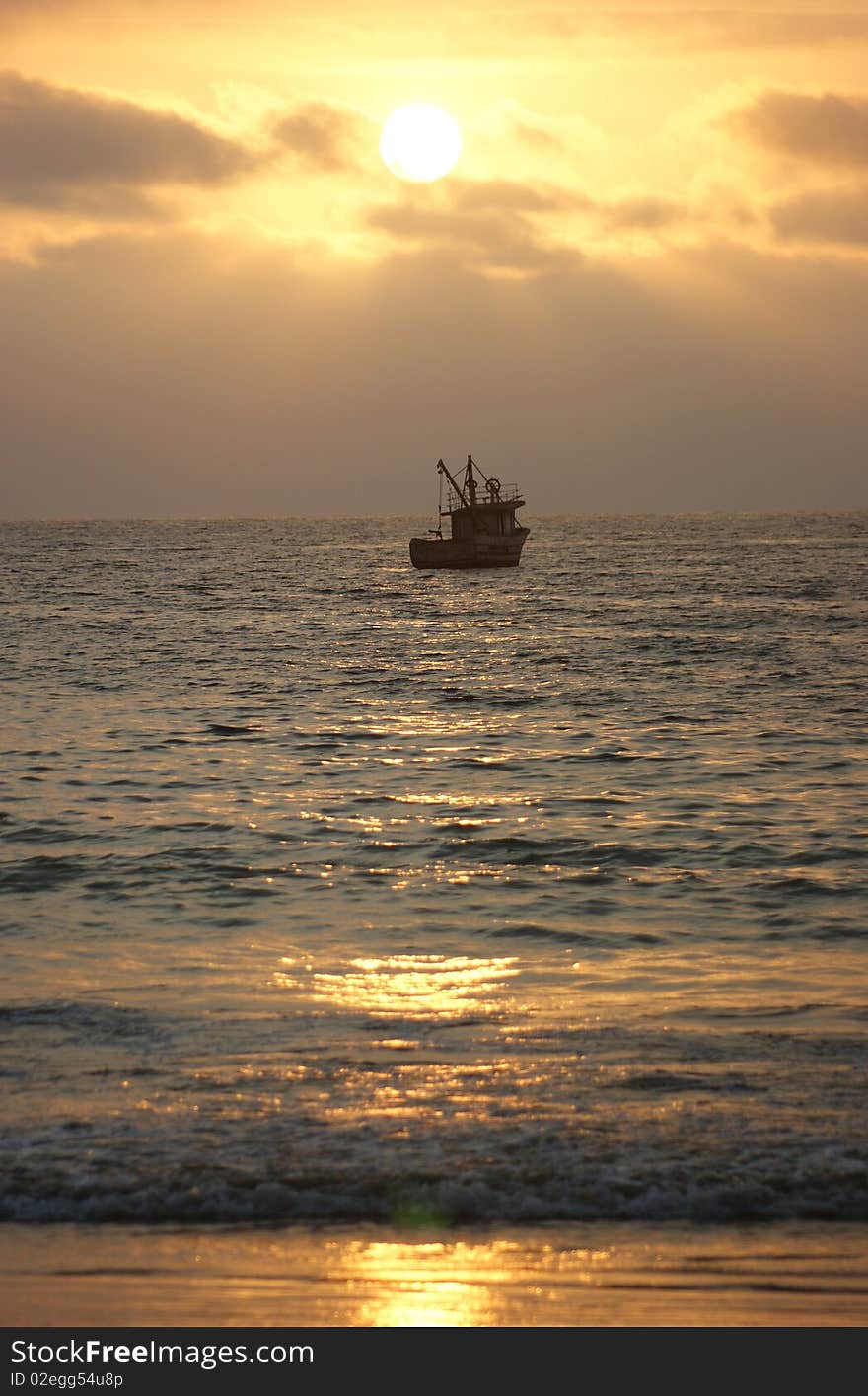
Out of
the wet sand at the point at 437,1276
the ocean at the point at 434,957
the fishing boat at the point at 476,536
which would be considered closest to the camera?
the wet sand at the point at 437,1276

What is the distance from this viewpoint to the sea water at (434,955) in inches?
299

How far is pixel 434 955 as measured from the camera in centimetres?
1216

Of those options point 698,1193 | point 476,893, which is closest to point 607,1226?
point 698,1193

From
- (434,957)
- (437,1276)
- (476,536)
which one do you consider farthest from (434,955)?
(476,536)

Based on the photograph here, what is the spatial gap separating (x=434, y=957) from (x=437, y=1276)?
18.4 ft

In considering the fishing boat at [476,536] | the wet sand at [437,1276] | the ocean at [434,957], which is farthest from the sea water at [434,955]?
the fishing boat at [476,536]

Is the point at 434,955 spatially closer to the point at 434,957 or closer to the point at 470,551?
the point at 434,957

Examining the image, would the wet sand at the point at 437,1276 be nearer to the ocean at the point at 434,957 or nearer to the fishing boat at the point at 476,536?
the ocean at the point at 434,957

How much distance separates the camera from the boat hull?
319ft

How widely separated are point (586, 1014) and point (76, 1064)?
3811 millimetres

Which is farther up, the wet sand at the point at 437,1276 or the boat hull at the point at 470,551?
the boat hull at the point at 470,551

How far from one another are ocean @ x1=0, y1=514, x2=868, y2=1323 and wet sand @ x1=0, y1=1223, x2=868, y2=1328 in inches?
8.8

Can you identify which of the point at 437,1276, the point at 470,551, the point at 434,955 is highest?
the point at 470,551

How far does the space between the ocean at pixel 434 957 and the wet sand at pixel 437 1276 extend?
224mm
